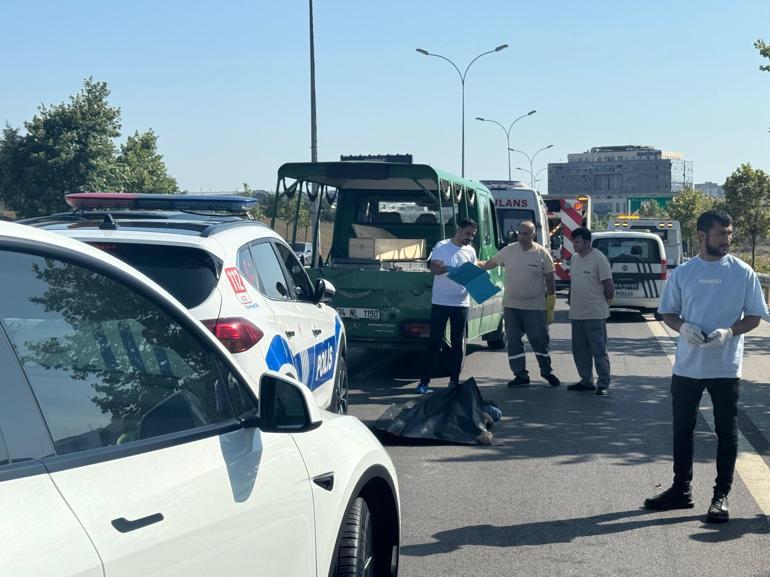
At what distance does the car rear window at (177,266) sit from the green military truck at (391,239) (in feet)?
18.9

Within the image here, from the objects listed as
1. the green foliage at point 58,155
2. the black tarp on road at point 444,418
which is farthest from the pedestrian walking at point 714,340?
the green foliage at point 58,155

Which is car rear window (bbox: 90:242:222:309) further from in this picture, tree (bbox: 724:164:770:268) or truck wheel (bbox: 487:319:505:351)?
tree (bbox: 724:164:770:268)

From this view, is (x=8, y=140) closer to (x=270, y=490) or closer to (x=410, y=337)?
(x=410, y=337)

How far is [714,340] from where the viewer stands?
6.39m

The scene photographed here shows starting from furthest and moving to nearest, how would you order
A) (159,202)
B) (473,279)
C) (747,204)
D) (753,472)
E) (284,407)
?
1. (747,204)
2. (473,279)
3. (159,202)
4. (753,472)
5. (284,407)

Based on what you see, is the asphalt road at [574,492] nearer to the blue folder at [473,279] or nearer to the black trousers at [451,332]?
the black trousers at [451,332]

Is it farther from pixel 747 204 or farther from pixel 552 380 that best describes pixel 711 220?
pixel 747 204

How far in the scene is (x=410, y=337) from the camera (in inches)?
481

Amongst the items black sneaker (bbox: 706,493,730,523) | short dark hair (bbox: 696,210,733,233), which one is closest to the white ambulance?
short dark hair (bbox: 696,210,733,233)

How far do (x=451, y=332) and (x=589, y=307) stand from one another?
150cm

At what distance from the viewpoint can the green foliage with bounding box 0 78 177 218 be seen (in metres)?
37.9

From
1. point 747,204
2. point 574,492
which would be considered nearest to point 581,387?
point 574,492

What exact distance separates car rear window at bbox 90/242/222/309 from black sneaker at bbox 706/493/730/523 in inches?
124

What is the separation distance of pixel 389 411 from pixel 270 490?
6210mm
